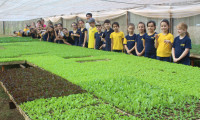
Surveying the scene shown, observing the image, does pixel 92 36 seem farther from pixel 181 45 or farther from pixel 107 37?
pixel 181 45

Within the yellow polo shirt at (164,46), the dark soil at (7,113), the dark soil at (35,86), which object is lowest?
the dark soil at (7,113)

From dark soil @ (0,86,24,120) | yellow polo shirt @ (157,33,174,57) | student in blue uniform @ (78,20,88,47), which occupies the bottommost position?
dark soil @ (0,86,24,120)

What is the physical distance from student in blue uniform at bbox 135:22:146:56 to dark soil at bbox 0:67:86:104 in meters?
2.68

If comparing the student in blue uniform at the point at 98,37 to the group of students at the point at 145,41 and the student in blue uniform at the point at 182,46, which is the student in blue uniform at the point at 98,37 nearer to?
the group of students at the point at 145,41

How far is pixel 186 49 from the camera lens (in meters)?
4.50

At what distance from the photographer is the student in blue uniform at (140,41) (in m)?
5.66

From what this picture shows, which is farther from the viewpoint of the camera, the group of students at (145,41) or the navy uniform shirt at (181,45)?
the group of students at (145,41)

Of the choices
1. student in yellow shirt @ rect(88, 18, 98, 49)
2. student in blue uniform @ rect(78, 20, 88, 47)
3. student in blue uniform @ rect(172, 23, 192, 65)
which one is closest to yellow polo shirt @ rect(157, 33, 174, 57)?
student in blue uniform @ rect(172, 23, 192, 65)

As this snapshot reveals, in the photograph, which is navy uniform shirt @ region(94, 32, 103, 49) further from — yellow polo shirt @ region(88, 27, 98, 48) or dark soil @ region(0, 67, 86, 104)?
dark soil @ region(0, 67, 86, 104)

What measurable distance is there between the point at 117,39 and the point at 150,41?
4.73 ft

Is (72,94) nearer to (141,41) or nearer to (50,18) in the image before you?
(141,41)

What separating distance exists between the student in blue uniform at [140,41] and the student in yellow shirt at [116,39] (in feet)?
2.67

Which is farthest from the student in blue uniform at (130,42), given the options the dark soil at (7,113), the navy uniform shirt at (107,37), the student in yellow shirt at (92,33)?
the dark soil at (7,113)

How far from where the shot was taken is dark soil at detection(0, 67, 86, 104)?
8.80 feet
